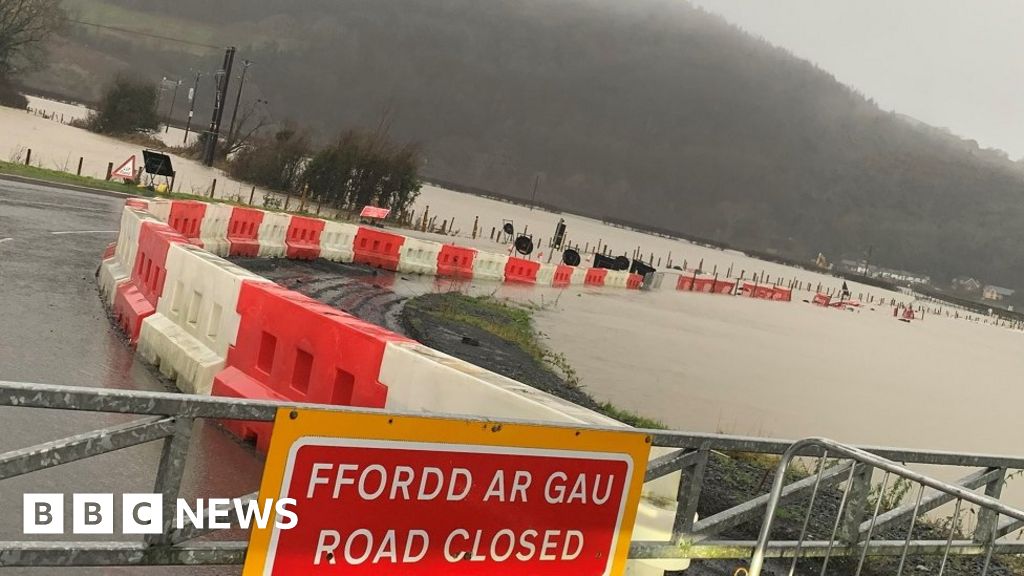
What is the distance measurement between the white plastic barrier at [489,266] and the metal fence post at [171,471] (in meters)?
27.5

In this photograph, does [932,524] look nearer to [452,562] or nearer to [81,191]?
[452,562]

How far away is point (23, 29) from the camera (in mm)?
89250

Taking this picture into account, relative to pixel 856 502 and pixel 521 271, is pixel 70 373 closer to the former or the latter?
pixel 856 502

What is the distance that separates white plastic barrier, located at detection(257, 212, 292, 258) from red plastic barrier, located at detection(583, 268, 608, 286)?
19.1m

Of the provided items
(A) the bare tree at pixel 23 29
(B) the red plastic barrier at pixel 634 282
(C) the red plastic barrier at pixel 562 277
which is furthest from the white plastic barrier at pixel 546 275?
(A) the bare tree at pixel 23 29

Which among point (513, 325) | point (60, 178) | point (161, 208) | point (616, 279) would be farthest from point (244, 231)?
point (616, 279)

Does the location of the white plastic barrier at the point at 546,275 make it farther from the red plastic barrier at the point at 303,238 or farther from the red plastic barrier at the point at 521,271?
the red plastic barrier at the point at 303,238

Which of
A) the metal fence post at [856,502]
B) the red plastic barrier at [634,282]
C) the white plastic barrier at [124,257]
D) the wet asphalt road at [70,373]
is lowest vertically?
the red plastic barrier at [634,282]

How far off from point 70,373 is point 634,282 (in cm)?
3942

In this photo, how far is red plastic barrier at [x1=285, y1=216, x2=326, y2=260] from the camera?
78.6 ft

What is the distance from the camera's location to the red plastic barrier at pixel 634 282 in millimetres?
46781

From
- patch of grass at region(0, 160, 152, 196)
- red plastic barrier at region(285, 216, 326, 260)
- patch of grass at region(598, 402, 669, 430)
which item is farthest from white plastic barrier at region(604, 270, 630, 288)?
patch of grass at region(598, 402, 669, 430)

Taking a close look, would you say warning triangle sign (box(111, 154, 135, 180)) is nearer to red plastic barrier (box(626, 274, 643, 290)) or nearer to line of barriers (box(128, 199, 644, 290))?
line of barriers (box(128, 199, 644, 290))

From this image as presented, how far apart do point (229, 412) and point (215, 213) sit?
17.8 metres
